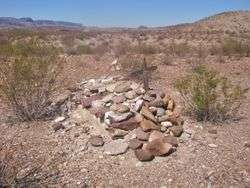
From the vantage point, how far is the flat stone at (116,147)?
22.9 ft

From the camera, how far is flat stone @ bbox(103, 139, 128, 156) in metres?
6.96

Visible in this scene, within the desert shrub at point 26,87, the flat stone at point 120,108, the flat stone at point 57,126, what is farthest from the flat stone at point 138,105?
the desert shrub at point 26,87

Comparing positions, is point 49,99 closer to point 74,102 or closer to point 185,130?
point 74,102

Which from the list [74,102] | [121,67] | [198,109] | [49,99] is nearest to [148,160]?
[198,109]

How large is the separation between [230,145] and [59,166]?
9.03 feet

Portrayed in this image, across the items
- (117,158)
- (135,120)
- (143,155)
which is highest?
(135,120)

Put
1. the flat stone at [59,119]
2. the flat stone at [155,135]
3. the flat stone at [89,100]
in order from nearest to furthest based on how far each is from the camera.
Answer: the flat stone at [155,135] → the flat stone at [59,119] → the flat stone at [89,100]

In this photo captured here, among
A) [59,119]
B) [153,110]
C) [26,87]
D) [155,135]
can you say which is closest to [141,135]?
[155,135]

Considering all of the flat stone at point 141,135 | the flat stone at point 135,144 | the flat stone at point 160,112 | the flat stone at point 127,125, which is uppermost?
the flat stone at point 160,112

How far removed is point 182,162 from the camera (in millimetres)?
6691

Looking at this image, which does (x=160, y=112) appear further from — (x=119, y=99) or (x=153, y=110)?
(x=119, y=99)

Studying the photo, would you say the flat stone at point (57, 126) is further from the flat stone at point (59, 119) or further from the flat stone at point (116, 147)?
the flat stone at point (116, 147)

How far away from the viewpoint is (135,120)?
751 centimetres

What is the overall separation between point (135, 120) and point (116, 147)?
66cm
